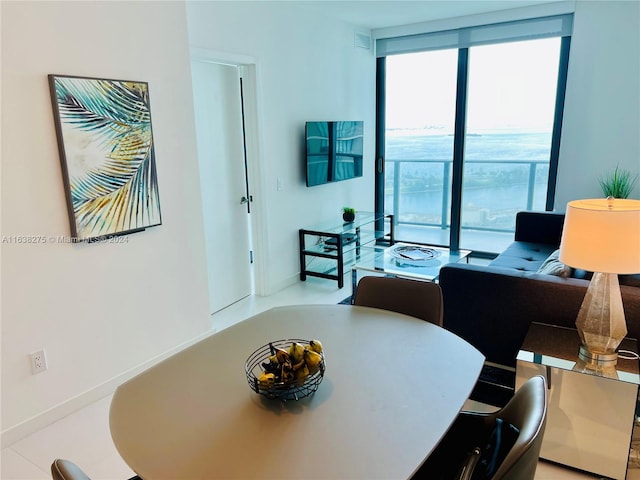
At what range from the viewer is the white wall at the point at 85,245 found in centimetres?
217

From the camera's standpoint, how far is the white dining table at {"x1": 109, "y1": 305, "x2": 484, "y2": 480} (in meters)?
1.11

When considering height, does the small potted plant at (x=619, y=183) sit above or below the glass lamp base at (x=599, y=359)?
above

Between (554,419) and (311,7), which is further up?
(311,7)

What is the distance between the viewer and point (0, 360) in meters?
2.19

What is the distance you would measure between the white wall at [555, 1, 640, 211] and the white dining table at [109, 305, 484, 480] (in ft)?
12.2

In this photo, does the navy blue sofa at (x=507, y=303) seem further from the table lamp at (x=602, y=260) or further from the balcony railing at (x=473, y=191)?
the balcony railing at (x=473, y=191)

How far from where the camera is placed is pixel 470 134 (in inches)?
207

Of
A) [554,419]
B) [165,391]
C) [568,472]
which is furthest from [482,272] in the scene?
[165,391]

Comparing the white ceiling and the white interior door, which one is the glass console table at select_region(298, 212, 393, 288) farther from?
the white ceiling

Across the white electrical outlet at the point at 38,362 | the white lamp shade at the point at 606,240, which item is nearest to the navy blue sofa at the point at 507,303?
the white lamp shade at the point at 606,240

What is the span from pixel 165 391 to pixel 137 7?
7.26ft

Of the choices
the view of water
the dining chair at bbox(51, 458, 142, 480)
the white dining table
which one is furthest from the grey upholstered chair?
the view of water

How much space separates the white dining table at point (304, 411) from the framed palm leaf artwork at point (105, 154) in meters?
1.20

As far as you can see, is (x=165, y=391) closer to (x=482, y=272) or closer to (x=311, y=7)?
(x=482, y=272)
